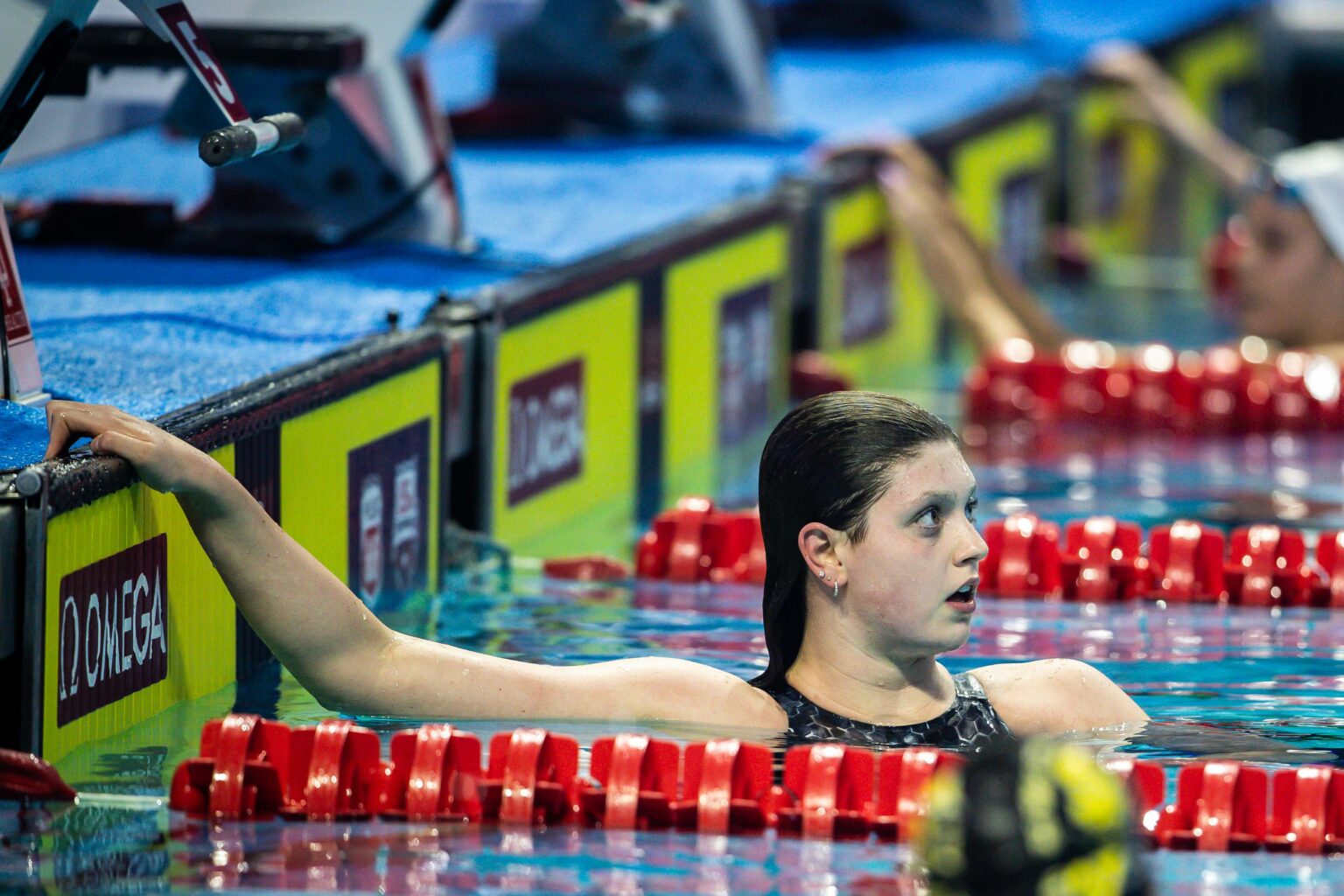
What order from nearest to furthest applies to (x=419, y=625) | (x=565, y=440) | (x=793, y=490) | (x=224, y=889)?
(x=224, y=889) < (x=793, y=490) < (x=419, y=625) < (x=565, y=440)

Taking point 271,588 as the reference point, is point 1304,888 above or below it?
below

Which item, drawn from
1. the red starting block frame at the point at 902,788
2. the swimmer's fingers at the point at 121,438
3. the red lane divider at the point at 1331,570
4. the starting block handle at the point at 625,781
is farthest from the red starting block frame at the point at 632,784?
the red lane divider at the point at 1331,570

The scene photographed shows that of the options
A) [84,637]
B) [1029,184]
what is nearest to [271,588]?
[84,637]

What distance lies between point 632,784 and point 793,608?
372mm

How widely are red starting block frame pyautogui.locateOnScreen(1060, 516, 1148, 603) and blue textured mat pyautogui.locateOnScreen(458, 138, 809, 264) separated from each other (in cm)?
137

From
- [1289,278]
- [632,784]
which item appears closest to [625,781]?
[632,784]

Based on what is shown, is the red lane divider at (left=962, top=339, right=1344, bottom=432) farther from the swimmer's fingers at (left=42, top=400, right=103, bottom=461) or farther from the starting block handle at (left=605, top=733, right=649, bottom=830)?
the swimmer's fingers at (left=42, top=400, right=103, bottom=461)

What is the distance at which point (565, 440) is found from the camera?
16.5ft

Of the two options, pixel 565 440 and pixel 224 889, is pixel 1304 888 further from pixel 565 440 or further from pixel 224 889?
pixel 565 440

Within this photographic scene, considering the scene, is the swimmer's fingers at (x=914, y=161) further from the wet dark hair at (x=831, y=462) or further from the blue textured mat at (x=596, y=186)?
the wet dark hair at (x=831, y=462)

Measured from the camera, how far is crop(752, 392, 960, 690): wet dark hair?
2795 mm

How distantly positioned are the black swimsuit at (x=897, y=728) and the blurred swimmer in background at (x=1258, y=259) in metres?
3.70

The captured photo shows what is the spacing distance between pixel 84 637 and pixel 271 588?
32 centimetres

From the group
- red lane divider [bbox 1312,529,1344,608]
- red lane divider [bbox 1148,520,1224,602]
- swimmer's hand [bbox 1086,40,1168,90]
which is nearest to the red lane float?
red lane divider [bbox 1148,520,1224,602]
